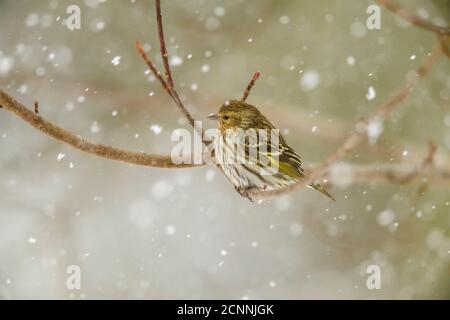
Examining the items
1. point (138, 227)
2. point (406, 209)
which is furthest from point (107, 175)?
point (406, 209)

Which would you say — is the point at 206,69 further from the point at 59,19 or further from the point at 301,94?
the point at 59,19

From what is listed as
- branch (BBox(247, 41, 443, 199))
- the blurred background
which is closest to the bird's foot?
branch (BBox(247, 41, 443, 199))

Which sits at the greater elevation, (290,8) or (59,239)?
(290,8)

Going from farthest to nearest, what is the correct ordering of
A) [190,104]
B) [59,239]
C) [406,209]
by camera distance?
[59,239]
[406,209]
[190,104]

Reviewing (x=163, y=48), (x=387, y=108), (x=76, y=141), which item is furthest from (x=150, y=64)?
(x=387, y=108)

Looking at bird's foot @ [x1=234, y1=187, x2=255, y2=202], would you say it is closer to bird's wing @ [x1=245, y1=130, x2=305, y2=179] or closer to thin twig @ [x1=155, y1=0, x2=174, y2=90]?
bird's wing @ [x1=245, y1=130, x2=305, y2=179]

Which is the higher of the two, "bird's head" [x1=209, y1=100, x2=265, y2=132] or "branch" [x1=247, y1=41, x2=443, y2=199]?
"bird's head" [x1=209, y1=100, x2=265, y2=132]

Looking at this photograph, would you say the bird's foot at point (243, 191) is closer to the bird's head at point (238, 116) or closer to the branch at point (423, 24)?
the bird's head at point (238, 116)
